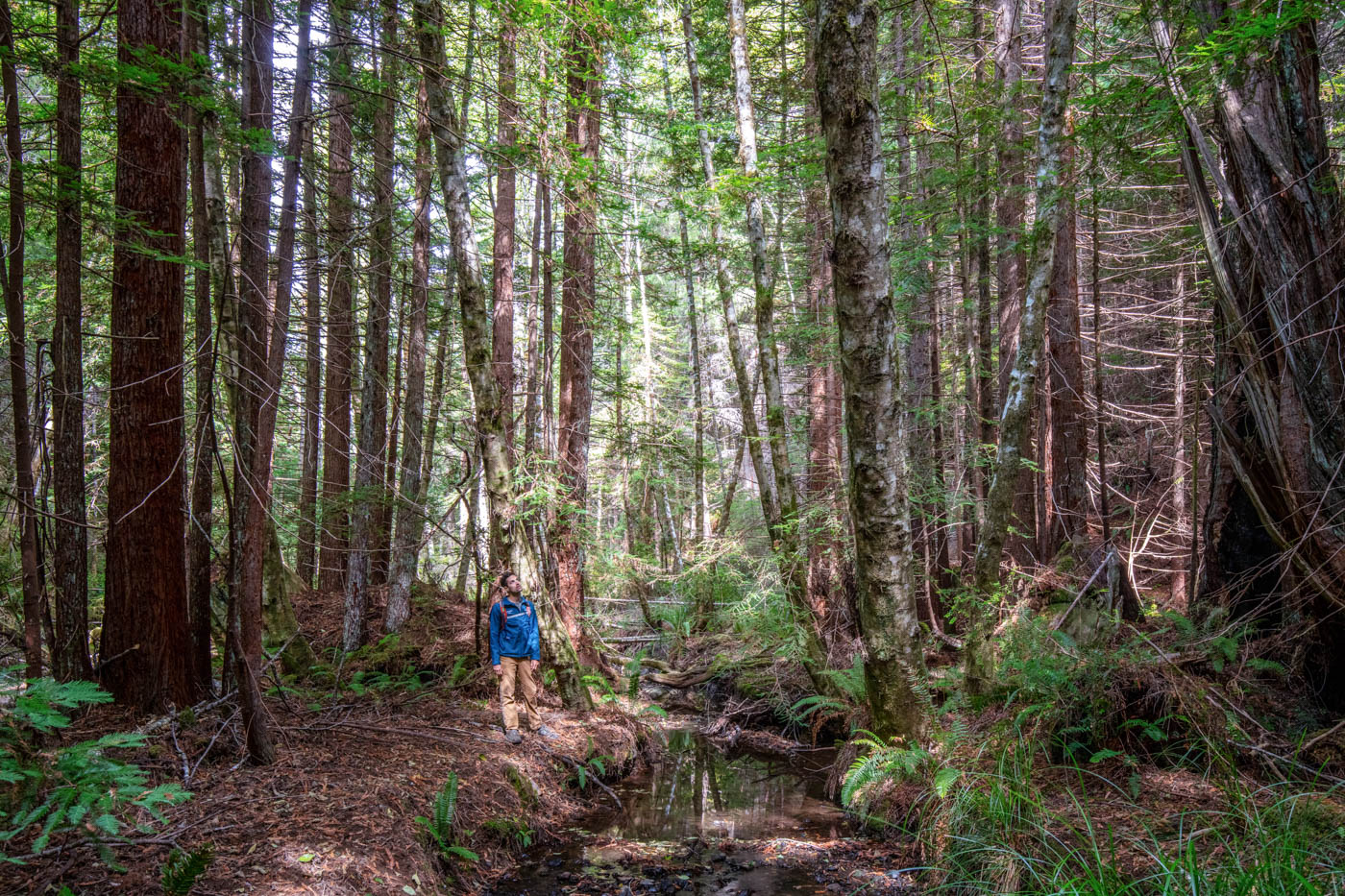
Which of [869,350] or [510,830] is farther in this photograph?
[510,830]

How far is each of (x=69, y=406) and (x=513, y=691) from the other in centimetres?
482

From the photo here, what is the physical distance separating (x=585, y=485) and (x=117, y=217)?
6279mm

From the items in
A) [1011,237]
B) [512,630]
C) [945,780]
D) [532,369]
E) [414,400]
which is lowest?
[945,780]

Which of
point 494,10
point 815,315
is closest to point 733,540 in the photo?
point 815,315

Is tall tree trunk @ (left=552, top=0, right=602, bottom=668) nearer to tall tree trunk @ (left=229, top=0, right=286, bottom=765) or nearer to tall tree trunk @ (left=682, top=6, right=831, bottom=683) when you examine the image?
tall tree trunk @ (left=682, top=6, right=831, bottom=683)

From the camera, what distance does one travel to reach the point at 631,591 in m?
14.7

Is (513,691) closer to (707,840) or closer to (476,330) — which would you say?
(707,840)

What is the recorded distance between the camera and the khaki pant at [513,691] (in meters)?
7.47

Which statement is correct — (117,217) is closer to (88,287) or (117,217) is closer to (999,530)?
(88,287)

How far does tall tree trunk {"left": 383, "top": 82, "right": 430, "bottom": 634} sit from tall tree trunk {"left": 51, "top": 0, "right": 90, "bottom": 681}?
3805 millimetres

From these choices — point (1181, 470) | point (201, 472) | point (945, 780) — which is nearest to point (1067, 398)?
point (1181, 470)

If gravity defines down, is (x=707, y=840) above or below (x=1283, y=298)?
below

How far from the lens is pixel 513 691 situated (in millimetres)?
7648

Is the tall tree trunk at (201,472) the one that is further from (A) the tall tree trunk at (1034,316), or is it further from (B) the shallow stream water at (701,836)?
(A) the tall tree trunk at (1034,316)
